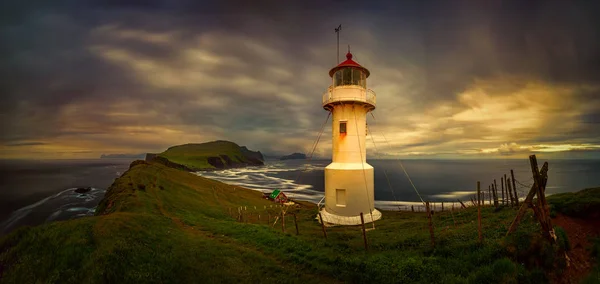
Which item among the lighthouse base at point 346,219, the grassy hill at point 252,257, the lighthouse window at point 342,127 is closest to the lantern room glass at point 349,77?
the lighthouse window at point 342,127

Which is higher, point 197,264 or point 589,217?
point 589,217

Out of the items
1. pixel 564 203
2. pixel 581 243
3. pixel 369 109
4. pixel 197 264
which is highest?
pixel 369 109

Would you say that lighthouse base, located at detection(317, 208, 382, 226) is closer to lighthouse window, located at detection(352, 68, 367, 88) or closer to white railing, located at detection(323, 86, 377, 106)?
white railing, located at detection(323, 86, 377, 106)

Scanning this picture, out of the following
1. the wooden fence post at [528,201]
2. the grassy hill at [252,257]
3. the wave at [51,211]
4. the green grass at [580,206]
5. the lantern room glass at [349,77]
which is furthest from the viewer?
the wave at [51,211]

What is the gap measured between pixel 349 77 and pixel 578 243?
607 inches

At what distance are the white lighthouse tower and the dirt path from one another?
11086 mm

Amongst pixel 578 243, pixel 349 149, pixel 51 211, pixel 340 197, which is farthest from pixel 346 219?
pixel 51 211

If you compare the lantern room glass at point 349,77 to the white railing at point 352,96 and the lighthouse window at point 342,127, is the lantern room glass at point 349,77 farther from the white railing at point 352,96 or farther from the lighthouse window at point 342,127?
the lighthouse window at point 342,127

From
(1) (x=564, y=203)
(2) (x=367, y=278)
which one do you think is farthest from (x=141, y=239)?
(1) (x=564, y=203)

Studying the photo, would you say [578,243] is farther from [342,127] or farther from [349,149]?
[342,127]

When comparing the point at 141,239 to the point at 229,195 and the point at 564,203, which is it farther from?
the point at 229,195

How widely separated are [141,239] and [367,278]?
976 cm

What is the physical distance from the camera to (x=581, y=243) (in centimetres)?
848

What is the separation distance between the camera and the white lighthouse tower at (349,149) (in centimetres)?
1956
